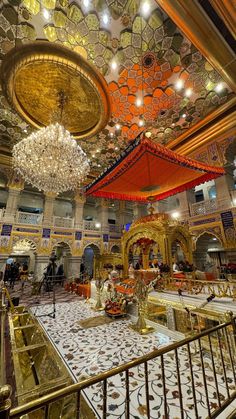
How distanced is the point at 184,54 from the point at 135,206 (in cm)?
1027

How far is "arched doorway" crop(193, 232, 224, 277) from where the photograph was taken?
848 centimetres

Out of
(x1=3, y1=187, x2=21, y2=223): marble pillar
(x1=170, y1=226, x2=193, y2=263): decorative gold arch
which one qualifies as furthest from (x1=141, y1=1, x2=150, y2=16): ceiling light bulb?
(x1=3, y1=187, x2=21, y2=223): marble pillar

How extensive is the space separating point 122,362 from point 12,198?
1010 centimetres

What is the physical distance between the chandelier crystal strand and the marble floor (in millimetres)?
4162

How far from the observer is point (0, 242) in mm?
9281

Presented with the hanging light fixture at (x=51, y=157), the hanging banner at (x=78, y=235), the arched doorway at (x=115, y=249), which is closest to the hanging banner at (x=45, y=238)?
the hanging banner at (x=78, y=235)

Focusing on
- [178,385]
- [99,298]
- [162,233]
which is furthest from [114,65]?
[99,298]

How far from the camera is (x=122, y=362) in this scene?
276cm

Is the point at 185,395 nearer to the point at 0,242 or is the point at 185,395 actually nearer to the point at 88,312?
the point at 88,312

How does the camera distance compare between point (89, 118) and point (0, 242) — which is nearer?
point (89, 118)

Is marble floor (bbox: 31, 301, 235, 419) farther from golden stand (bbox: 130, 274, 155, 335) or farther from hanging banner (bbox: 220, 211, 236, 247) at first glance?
hanging banner (bbox: 220, 211, 236, 247)

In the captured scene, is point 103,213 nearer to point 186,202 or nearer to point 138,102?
point 186,202

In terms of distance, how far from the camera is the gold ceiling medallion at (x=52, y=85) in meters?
4.61

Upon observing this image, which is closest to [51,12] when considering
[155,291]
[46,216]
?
[155,291]
